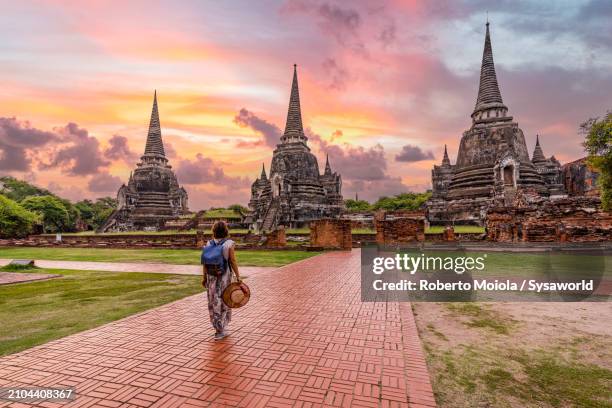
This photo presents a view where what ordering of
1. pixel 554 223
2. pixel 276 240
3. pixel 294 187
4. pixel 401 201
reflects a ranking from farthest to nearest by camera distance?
pixel 401 201 < pixel 294 187 < pixel 276 240 < pixel 554 223

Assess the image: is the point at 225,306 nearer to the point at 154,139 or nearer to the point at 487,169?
the point at 487,169

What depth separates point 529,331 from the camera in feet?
14.4

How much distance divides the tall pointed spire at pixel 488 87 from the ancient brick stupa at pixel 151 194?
37.6 metres

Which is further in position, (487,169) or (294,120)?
(294,120)

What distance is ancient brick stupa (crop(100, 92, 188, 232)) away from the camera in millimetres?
40594

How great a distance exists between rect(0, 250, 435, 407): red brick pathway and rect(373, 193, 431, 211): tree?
5007 cm

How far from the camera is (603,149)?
16375mm

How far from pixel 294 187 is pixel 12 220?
2459 cm

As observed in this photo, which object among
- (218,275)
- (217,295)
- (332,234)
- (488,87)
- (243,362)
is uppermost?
(488,87)

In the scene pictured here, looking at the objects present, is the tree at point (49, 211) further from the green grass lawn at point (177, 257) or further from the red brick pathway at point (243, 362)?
the red brick pathway at point (243, 362)

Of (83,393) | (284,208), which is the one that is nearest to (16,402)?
(83,393)

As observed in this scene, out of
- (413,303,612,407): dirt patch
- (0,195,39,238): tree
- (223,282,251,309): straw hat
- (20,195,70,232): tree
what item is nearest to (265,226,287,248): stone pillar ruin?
(413,303,612,407): dirt patch

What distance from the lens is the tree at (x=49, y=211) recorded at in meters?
38.8

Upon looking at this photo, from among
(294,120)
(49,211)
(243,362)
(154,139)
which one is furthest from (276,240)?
(154,139)
